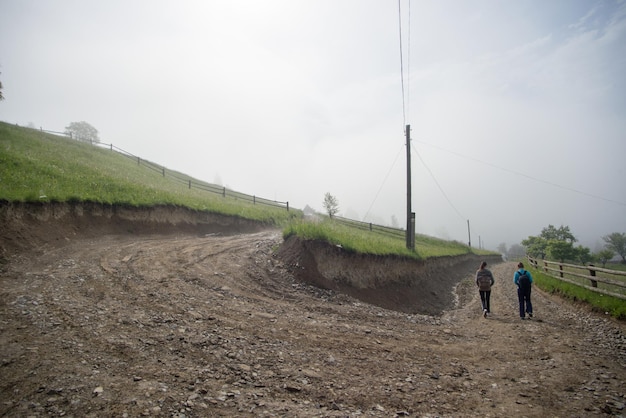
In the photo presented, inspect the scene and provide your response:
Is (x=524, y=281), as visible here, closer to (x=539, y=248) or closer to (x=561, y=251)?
(x=561, y=251)

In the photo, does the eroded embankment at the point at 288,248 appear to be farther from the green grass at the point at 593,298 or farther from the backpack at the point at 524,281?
the green grass at the point at 593,298

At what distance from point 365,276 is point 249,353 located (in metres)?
9.50

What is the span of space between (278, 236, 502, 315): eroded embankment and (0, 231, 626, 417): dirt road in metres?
1.69

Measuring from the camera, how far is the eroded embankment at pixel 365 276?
40.8ft

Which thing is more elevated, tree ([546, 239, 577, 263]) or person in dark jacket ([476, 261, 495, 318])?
tree ([546, 239, 577, 263])

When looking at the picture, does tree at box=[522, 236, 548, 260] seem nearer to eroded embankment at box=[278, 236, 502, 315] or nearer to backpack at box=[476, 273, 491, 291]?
eroded embankment at box=[278, 236, 502, 315]

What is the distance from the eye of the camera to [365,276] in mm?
14312

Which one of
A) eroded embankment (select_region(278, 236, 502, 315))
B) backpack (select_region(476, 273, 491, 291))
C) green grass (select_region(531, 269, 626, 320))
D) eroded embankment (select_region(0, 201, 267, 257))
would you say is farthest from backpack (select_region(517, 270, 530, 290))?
eroded embankment (select_region(0, 201, 267, 257))

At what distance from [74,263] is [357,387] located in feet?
31.9

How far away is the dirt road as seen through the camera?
4148 millimetres

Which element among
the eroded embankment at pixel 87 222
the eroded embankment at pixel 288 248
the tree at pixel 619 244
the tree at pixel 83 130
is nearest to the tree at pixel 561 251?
the tree at pixel 619 244

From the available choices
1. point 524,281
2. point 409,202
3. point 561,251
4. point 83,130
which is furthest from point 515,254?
point 83,130

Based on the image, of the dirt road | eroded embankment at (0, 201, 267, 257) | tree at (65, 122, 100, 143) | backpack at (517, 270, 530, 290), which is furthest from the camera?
tree at (65, 122, 100, 143)

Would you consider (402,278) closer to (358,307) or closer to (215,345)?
(358,307)
